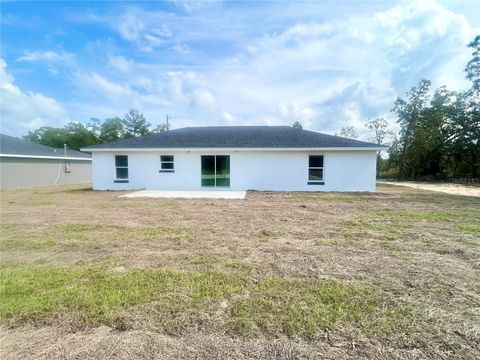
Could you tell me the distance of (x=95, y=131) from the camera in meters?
48.4

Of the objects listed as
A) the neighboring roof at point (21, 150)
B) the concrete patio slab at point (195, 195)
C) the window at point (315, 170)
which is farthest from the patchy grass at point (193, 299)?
the neighboring roof at point (21, 150)

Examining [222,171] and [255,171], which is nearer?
[255,171]

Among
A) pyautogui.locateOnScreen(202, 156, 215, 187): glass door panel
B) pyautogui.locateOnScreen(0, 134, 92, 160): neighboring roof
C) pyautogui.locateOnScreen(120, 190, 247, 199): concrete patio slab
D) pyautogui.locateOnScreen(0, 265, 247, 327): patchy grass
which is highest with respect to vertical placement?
pyautogui.locateOnScreen(0, 134, 92, 160): neighboring roof

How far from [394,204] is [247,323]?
9.87m

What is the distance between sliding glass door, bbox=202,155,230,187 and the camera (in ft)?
48.4

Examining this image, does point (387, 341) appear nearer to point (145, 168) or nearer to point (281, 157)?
point (281, 157)

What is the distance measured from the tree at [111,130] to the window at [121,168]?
34876 mm

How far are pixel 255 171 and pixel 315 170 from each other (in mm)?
3533

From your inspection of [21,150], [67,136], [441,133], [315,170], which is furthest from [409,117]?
[67,136]

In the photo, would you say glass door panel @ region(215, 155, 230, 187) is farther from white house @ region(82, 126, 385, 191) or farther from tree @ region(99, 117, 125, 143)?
tree @ region(99, 117, 125, 143)

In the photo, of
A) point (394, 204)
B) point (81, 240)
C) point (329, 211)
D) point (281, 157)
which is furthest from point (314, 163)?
point (81, 240)

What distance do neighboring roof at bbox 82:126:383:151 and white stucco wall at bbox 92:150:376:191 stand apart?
1.46 ft

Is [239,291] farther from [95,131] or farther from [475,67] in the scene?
[95,131]

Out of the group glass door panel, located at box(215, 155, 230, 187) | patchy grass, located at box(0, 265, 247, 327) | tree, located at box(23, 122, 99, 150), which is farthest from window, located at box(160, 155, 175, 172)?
tree, located at box(23, 122, 99, 150)
